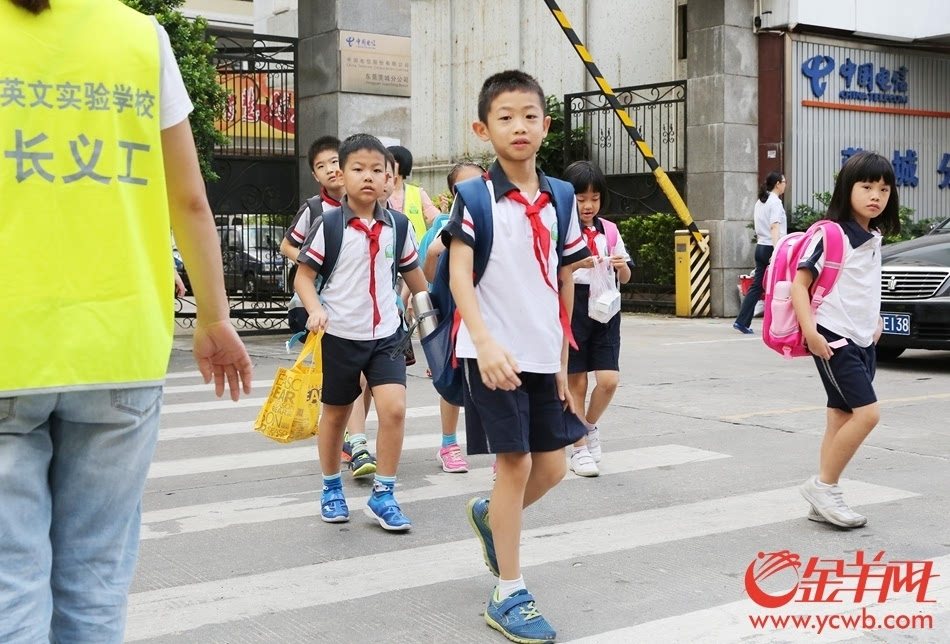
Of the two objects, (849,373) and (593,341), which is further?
(593,341)

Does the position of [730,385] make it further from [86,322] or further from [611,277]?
[86,322]

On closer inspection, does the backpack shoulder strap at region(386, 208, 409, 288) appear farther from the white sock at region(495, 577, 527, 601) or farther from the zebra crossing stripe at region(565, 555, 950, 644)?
the zebra crossing stripe at region(565, 555, 950, 644)

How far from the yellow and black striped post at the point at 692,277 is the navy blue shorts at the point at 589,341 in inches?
402

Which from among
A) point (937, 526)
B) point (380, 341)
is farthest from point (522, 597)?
point (937, 526)

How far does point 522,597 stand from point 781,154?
1352 cm

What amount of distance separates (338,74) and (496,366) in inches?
399

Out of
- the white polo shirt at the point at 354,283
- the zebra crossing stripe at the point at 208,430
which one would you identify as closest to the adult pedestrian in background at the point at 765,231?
the zebra crossing stripe at the point at 208,430

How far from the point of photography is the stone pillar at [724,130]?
1588 centimetres

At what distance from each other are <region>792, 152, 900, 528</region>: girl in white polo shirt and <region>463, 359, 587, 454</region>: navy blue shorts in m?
1.57

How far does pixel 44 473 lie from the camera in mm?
2076

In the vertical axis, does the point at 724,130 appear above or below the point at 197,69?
above

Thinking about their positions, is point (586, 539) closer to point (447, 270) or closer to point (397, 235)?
point (447, 270)

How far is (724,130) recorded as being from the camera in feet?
52.3

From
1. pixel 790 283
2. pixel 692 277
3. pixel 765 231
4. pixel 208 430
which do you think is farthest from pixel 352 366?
pixel 692 277
